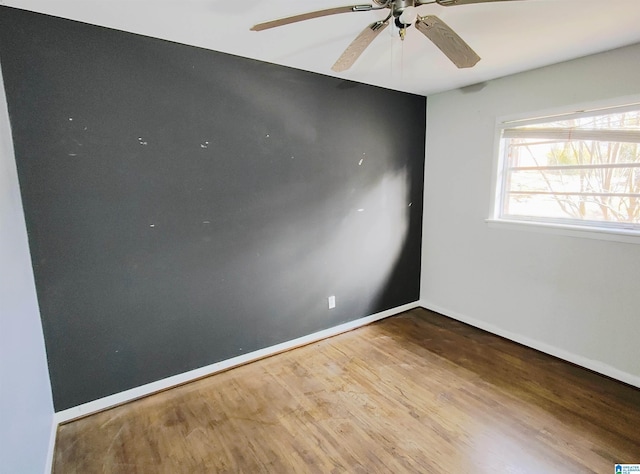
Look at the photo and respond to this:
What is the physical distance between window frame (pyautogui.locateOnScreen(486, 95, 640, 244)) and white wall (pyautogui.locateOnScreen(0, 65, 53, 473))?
11.1ft

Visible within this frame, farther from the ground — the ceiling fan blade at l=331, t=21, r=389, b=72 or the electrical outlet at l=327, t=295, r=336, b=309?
the ceiling fan blade at l=331, t=21, r=389, b=72

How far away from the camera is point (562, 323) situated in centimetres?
261

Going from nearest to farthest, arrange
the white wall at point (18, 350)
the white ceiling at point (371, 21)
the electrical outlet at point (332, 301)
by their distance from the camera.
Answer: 1. the white wall at point (18, 350)
2. the white ceiling at point (371, 21)
3. the electrical outlet at point (332, 301)

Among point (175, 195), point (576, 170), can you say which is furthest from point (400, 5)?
point (576, 170)

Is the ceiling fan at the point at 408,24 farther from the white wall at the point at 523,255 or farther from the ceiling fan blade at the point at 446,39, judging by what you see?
the white wall at the point at 523,255

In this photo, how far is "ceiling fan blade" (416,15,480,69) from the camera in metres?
1.33

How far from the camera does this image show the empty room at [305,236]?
1688 millimetres

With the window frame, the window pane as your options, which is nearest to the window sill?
the window frame

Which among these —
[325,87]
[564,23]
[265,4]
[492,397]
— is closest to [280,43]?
[265,4]

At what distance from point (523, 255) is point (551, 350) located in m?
0.81

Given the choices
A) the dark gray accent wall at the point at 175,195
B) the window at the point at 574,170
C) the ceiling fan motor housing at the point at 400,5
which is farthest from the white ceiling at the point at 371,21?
the window at the point at 574,170

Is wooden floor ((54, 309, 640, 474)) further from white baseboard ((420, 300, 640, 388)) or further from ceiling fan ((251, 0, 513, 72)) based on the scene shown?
ceiling fan ((251, 0, 513, 72))

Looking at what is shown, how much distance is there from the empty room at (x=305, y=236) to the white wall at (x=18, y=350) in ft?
0.06

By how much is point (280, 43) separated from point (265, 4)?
1.60 feet
